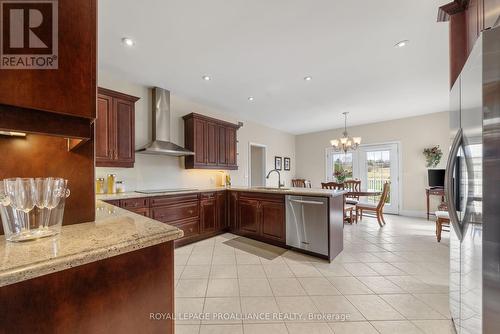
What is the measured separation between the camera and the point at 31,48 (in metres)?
0.70

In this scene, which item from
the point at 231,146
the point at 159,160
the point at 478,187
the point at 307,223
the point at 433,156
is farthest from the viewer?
the point at 433,156

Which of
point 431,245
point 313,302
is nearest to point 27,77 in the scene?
point 313,302

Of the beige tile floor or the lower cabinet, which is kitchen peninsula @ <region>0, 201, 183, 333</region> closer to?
the beige tile floor

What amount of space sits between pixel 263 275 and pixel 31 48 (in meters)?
2.48

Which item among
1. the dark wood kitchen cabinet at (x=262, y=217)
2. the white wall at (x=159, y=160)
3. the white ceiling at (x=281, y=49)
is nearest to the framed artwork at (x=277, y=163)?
the white wall at (x=159, y=160)

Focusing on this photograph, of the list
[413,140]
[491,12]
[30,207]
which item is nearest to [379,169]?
[413,140]

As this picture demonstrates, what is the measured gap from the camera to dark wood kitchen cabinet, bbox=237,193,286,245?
3143 mm

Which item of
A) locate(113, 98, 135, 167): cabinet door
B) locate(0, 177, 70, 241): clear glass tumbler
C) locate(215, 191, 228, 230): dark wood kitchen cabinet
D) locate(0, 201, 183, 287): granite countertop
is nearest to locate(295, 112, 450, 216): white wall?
locate(215, 191, 228, 230): dark wood kitchen cabinet

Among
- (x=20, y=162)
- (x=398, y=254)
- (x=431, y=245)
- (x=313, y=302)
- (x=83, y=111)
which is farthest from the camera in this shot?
(x=431, y=245)

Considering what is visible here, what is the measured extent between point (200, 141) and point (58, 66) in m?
3.19

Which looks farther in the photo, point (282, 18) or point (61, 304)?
point (282, 18)

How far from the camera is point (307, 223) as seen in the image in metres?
2.83

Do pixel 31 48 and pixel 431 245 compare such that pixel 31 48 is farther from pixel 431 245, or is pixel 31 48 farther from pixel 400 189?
pixel 400 189

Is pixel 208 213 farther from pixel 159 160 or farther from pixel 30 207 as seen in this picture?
pixel 30 207
